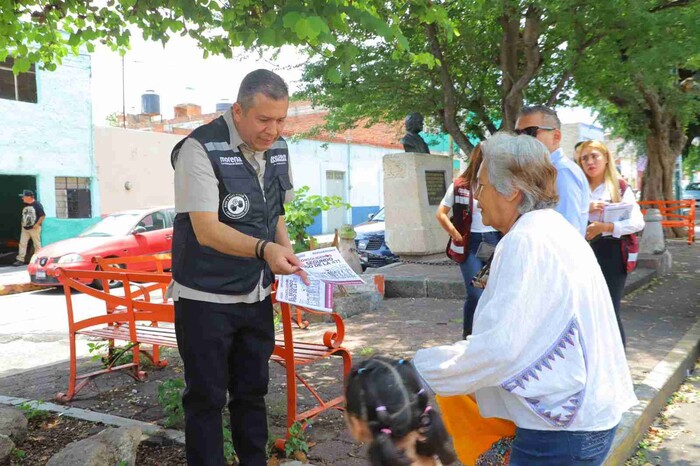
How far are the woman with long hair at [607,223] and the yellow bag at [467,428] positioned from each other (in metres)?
2.73

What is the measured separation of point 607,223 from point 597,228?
128 mm

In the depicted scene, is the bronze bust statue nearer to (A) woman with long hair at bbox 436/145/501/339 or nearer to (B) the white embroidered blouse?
(A) woman with long hair at bbox 436/145/501/339

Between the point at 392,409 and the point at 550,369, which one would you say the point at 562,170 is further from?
the point at 392,409

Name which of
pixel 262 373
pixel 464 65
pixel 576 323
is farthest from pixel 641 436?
pixel 464 65

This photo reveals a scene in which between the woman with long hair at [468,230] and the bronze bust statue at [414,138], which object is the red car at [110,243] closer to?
the bronze bust statue at [414,138]

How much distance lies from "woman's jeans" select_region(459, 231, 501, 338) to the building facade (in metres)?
16.1

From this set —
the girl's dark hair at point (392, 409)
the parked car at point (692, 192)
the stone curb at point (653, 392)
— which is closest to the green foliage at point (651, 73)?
the stone curb at point (653, 392)

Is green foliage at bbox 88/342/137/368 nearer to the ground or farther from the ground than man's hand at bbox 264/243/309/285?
nearer to the ground

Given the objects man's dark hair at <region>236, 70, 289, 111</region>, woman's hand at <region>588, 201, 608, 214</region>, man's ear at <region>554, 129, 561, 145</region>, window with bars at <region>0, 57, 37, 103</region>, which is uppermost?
window with bars at <region>0, 57, 37, 103</region>

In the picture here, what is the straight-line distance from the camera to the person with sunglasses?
3252 mm

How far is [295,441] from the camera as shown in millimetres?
3432

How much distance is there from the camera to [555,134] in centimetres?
346

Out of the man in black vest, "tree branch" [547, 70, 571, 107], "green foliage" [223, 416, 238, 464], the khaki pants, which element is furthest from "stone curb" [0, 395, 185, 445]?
the khaki pants

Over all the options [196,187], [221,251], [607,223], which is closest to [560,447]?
[221,251]
